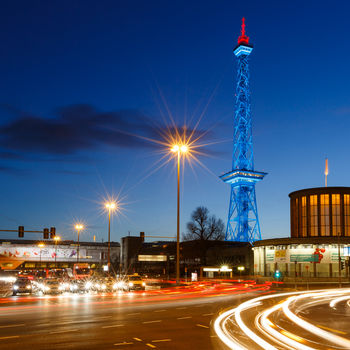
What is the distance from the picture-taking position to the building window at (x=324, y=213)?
8931 cm

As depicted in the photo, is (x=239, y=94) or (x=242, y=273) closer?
(x=242, y=273)

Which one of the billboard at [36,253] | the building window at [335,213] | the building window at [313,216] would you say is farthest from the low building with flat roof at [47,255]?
the building window at [335,213]

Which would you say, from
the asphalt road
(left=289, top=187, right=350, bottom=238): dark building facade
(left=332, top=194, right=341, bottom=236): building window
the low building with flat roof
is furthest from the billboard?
the asphalt road

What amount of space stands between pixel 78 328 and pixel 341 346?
9284 mm

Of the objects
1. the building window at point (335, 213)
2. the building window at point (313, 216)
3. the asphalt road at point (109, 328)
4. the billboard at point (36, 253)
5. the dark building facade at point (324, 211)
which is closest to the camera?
the asphalt road at point (109, 328)

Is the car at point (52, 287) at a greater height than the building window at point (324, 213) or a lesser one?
lesser

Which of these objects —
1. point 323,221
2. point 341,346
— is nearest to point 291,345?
point 341,346

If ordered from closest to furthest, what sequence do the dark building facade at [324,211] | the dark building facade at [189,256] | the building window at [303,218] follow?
the dark building facade at [324,211], the building window at [303,218], the dark building facade at [189,256]

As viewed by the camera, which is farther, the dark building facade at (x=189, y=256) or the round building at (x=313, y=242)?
the dark building facade at (x=189, y=256)

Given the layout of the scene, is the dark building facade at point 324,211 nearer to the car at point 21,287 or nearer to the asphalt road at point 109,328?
the car at point 21,287

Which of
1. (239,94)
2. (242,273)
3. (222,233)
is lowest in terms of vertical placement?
(242,273)

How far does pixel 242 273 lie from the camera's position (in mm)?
97625

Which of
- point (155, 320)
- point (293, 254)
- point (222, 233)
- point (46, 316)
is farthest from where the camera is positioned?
point (222, 233)

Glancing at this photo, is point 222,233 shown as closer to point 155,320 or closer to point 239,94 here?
point 239,94
